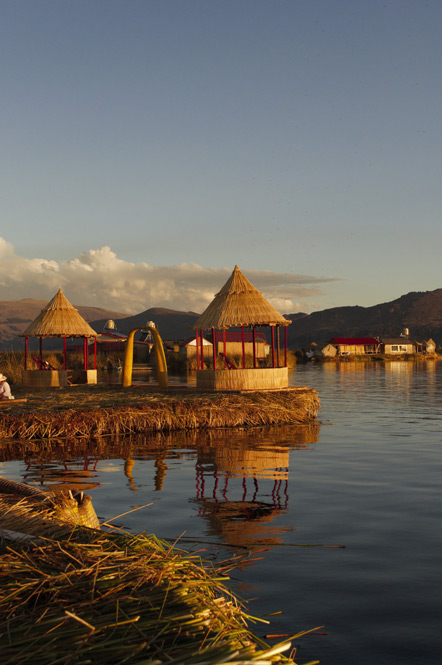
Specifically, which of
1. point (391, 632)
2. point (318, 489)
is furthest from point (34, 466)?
point (391, 632)

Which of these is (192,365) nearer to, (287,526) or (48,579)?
(287,526)

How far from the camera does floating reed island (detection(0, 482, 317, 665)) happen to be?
318 cm

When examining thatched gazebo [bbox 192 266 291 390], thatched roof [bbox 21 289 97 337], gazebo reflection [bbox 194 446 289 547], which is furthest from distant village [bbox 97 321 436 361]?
gazebo reflection [bbox 194 446 289 547]

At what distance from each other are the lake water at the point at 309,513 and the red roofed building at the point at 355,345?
107 m

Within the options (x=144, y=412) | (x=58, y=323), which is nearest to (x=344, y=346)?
(x=58, y=323)

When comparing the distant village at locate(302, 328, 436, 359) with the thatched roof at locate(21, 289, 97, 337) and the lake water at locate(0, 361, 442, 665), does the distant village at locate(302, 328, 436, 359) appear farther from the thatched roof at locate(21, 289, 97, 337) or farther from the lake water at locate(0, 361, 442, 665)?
the lake water at locate(0, 361, 442, 665)

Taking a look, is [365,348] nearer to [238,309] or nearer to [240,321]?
[238,309]

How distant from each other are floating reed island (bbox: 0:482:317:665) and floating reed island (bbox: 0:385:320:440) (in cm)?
1256

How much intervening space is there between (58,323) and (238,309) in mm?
9822

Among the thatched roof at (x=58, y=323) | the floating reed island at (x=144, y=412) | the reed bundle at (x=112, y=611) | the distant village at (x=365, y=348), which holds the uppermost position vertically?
the thatched roof at (x=58, y=323)

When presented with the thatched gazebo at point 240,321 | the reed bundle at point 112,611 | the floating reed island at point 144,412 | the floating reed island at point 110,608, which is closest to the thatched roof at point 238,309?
the thatched gazebo at point 240,321

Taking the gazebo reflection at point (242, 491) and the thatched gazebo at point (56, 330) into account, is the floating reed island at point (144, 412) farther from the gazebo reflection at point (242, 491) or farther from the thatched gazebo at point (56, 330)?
the thatched gazebo at point (56, 330)

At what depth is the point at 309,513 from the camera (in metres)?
9.54

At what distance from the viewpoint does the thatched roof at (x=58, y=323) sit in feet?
96.4
